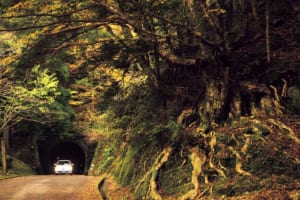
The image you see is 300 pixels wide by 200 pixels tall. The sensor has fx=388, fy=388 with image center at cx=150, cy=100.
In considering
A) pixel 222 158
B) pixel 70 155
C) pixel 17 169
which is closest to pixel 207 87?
pixel 222 158

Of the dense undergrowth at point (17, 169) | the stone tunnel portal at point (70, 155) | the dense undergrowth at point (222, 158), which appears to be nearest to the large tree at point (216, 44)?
the dense undergrowth at point (222, 158)

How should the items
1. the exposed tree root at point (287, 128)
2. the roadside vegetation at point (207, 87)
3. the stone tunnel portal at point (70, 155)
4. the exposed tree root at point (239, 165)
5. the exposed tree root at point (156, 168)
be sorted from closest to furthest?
the exposed tree root at point (239, 165)
the exposed tree root at point (287, 128)
the roadside vegetation at point (207, 87)
the exposed tree root at point (156, 168)
the stone tunnel portal at point (70, 155)

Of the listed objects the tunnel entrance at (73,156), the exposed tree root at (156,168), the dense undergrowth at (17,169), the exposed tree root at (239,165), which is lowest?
the tunnel entrance at (73,156)

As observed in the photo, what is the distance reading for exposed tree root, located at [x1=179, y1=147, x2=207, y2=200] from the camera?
1051cm

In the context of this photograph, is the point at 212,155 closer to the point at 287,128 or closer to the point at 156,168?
the point at 156,168

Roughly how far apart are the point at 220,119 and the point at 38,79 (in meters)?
17.2

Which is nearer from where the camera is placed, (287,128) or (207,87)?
(287,128)

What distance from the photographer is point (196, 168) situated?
11531mm

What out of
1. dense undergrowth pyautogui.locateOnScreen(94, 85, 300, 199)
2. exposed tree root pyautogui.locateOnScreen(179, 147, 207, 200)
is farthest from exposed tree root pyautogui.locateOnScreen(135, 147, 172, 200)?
exposed tree root pyautogui.locateOnScreen(179, 147, 207, 200)

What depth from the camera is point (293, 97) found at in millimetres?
12039

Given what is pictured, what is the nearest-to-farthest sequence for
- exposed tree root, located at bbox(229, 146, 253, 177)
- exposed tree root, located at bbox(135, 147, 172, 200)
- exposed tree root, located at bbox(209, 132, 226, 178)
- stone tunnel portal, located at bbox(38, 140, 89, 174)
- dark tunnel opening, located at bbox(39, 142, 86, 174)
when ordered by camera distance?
1. exposed tree root, located at bbox(229, 146, 253, 177)
2. exposed tree root, located at bbox(209, 132, 226, 178)
3. exposed tree root, located at bbox(135, 147, 172, 200)
4. stone tunnel portal, located at bbox(38, 140, 89, 174)
5. dark tunnel opening, located at bbox(39, 142, 86, 174)

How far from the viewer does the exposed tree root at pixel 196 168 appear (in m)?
10.5

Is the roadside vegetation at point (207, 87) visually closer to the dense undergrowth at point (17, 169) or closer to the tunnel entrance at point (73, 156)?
the dense undergrowth at point (17, 169)

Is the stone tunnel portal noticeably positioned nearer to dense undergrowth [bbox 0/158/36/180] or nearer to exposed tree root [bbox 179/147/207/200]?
dense undergrowth [bbox 0/158/36/180]
